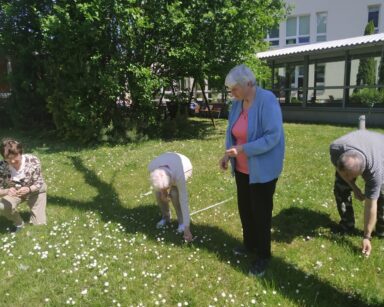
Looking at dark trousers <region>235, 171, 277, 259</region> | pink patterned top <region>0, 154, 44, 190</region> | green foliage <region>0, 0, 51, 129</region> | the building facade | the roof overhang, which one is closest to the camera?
dark trousers <region>235, 171, 277, 259</region>

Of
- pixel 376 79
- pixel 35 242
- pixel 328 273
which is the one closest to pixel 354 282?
pixel 328 273

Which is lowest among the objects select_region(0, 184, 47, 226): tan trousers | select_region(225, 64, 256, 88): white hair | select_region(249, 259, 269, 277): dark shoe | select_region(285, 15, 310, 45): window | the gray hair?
select_region(249, 259, 269, 277): dark shoe

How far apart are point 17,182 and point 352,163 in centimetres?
414

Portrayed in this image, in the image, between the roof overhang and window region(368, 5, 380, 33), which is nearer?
the roof overhang

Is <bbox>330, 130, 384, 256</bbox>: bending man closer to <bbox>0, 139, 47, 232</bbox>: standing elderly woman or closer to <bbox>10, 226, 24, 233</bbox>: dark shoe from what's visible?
<bbox>0, 139, 47, 232</bbox>: standing elderly woman

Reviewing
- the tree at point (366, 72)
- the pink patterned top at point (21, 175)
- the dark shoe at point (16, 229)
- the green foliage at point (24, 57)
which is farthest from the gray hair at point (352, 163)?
the tree at point (366, 72)

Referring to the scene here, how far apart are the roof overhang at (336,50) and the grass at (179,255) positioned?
9.83 meters

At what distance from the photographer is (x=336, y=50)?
15.8 metres

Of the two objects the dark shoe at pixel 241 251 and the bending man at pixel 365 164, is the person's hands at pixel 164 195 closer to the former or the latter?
the dark shoe at pixel 241 251

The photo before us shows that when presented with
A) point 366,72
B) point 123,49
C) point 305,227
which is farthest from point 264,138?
point 366,72

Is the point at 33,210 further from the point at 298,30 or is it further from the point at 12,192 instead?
the point at 298,30

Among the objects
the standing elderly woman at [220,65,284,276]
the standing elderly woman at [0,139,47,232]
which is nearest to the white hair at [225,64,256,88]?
the standing elderly woman at [220,65,284,276]

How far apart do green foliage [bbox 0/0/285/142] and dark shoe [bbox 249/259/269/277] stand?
7.93 m

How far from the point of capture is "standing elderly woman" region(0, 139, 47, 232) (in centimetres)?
491
